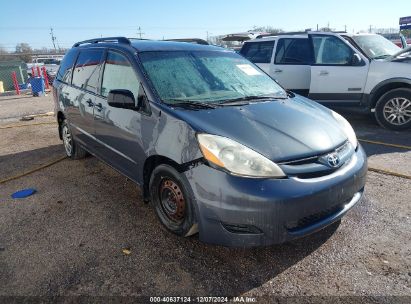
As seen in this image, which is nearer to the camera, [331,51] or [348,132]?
[348,132]

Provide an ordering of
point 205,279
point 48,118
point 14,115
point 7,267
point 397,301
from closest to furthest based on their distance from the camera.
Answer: point 397,301, point 205,279, point 7,267, point 48,118, point 14,115

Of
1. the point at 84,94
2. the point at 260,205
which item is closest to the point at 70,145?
the point at 84,94

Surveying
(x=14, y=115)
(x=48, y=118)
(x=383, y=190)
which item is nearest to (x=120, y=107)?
(x=383, y=190)

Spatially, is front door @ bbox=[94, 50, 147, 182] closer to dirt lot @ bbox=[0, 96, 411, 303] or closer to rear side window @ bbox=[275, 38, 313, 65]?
dirt lot @ bbox=[0, 96, 411, 303]

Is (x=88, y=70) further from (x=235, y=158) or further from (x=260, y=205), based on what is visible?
(x=260, y=205)

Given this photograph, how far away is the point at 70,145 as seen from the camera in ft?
17.9

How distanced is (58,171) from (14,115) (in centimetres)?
658

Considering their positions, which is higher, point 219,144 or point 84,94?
point 84,94

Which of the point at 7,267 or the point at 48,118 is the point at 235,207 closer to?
the point at 7,267

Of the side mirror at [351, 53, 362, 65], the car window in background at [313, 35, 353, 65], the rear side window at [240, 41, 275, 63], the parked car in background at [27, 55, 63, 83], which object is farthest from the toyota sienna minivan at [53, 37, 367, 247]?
the parked car in background at [27, 55, 63, 83]

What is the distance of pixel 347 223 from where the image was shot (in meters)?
3.31

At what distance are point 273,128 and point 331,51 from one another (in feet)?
16.6

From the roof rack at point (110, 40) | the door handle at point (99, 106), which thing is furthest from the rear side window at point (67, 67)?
the door handle at point (99, 106)

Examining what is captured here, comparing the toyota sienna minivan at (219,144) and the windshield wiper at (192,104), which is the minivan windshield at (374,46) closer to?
the toyota sienna minivan at (219,144)
